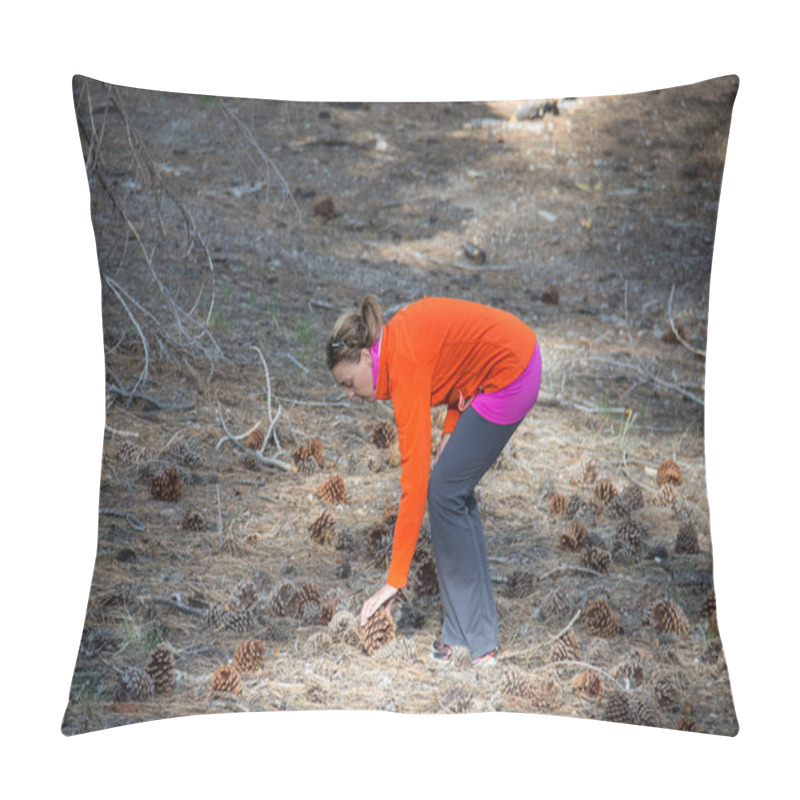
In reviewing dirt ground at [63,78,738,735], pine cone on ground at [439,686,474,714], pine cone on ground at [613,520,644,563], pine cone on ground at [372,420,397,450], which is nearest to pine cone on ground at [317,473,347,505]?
dirt ground at [63,78,738,735]

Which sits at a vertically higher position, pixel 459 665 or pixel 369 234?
pixel 369 234

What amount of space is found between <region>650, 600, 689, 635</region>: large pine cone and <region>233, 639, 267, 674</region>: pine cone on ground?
1.40 meters

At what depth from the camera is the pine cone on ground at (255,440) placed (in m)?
5.36

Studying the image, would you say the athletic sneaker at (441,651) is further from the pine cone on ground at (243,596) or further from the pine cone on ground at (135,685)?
the pine cone on ground at (135,685)

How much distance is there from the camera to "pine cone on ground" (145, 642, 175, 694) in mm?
5188

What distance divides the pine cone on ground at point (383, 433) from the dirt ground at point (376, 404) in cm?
3

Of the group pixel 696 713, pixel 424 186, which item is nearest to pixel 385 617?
pixel 696 713

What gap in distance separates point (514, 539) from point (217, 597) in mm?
1095

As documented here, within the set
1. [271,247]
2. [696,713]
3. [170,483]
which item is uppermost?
[271,247]

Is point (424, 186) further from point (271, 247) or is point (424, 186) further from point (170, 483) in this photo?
point (170, 483)

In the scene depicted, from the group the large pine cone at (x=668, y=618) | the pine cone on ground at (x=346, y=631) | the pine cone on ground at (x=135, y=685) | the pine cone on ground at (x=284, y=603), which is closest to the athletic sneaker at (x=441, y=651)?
the pine cone on ground at (x=346, y=631)

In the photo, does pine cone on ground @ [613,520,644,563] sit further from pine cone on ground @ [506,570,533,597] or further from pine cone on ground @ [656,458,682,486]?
pine cone on ground @ [506,570,533,597]

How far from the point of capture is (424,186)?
537cm

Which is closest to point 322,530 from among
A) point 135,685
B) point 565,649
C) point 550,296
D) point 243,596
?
point 243,596
